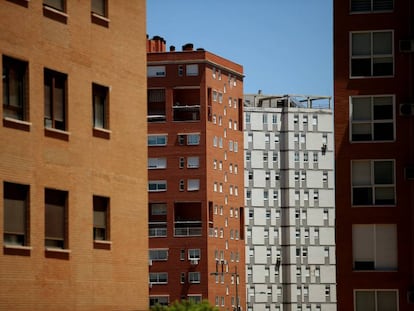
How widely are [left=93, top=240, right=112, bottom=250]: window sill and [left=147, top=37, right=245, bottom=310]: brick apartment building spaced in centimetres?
9752

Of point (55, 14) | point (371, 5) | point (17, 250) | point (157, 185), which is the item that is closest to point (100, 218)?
point (17, 250)

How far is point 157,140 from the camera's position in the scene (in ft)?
465

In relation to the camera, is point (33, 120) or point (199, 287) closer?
point (33, 120)

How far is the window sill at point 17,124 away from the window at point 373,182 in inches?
803

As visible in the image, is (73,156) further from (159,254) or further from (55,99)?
(159,254)

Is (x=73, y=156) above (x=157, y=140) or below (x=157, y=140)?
below

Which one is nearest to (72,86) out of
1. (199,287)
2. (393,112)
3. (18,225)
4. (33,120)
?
(33,120)

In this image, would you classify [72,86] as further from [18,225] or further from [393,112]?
[393,112]

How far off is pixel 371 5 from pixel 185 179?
86.6 metres

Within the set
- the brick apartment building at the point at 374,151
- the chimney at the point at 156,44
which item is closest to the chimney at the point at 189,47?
the chimney at the point at 156,44

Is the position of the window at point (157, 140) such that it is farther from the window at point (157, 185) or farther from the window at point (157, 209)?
the window at point (157, 209)

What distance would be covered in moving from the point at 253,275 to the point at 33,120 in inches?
5360

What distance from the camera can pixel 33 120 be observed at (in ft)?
121

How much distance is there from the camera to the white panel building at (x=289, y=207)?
172500mm
